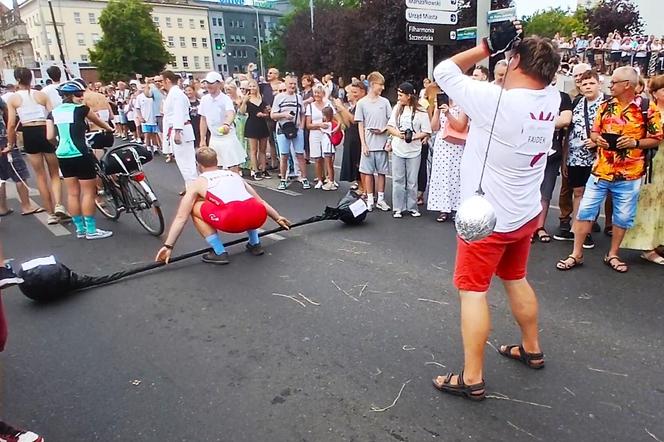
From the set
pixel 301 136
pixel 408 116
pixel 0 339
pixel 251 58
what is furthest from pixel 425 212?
pixel 251 58

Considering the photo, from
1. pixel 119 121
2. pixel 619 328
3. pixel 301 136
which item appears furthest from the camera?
pixel 119 121

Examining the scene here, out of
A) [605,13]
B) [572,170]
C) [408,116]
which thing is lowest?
[572,170]

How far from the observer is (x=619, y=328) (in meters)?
3.50

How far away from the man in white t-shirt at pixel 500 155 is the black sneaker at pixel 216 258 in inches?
112

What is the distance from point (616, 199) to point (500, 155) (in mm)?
2621

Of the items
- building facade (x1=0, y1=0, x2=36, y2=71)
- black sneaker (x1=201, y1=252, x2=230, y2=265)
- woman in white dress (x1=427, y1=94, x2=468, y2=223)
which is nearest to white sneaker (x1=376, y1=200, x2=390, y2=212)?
woman in white dress (x1=427, y1=94, x2=468, y2=223)

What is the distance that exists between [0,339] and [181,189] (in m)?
7.06

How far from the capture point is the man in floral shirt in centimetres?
429

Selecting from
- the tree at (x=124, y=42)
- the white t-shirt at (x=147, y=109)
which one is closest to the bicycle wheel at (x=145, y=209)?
the white t-shirt at (x=147, y=109)

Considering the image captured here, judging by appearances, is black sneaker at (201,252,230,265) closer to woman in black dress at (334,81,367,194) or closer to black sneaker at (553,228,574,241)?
woman in black dress at (334,81,367,194)

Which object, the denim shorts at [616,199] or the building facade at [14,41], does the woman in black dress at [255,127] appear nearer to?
the denim shorts at [616,199]

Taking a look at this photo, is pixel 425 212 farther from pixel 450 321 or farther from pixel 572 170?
pixel 450 321

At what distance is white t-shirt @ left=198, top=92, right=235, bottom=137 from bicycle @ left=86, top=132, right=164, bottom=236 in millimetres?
1624

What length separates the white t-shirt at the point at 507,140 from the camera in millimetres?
2455
